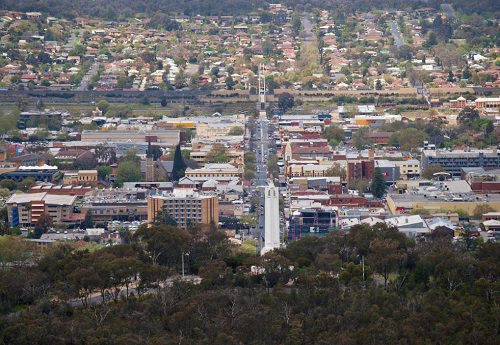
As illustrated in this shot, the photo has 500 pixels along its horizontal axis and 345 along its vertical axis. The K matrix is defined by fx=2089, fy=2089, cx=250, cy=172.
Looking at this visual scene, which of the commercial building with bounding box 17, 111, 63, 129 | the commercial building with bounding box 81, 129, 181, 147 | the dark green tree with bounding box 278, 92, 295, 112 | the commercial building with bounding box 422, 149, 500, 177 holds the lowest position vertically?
the commercial building with bounding box 422, 149, 500, 177

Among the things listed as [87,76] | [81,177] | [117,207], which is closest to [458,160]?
[81,177]

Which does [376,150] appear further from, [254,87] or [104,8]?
[104,8]

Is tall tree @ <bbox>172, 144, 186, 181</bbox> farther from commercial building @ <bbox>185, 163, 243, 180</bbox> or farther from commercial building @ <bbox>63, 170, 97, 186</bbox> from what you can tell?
commercial building @ <bbox>63, 170, 97, 186</bbox>

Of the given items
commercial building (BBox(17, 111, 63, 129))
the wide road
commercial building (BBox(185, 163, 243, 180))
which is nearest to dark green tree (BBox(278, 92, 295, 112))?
commercial building (BBox(17, 111, 63, 129))

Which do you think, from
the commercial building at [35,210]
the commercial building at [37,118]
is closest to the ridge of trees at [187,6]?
the commercial building at [37,118]

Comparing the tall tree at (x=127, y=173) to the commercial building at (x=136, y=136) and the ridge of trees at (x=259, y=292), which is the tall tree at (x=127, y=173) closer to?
the commercial building at (x=136, y=136)

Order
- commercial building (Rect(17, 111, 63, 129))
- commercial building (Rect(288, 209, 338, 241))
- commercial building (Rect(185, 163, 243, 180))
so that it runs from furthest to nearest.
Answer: commercial building (Rect(17, 111, 63, 129)), commercial building (Rect(185, 163, 243, 180)), commercial building (Rect(288, 209, 338, 241))
